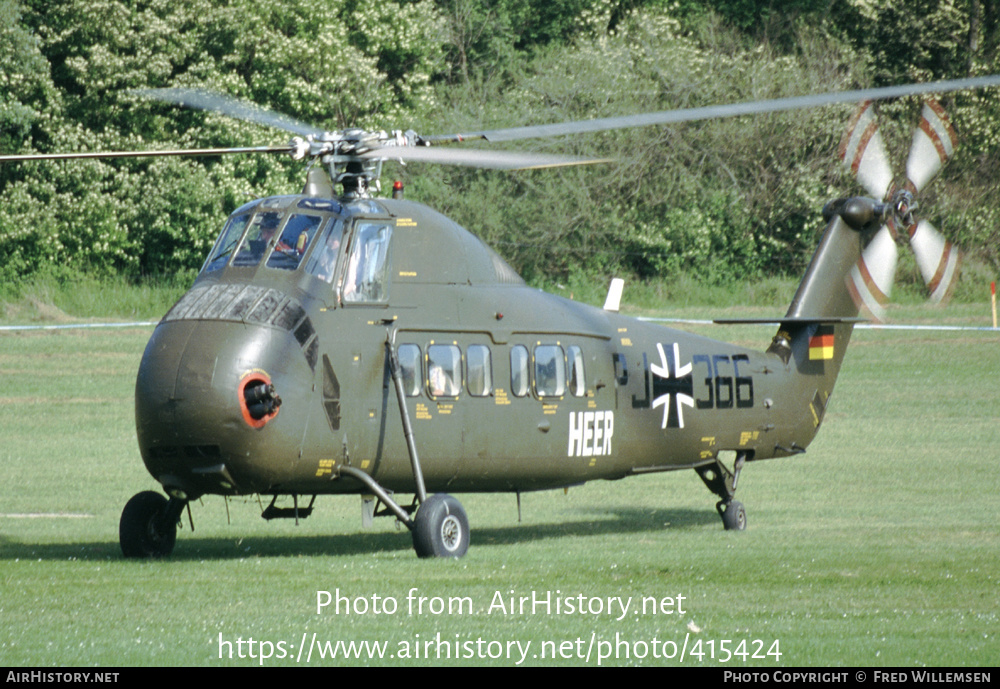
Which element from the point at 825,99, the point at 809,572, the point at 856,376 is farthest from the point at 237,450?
the point at 856,376

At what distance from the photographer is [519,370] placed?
1684 centimetres

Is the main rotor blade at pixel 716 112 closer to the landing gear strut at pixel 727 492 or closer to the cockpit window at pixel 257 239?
the cockpit window at pixel 257 239

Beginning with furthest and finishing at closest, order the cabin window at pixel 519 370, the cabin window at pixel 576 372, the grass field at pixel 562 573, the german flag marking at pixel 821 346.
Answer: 1. the german flag marking at pixel 821 346
2. the cabin window at pixel 576 372
3. the cabin window at pixel 519 370
4. the grass field at pixel 562 573

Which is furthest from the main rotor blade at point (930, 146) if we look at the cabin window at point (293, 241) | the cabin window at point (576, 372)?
the cabin window at point (293, 241)

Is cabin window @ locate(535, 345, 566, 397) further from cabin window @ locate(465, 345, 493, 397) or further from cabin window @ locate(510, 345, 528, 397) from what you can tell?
cabin window @ locate(465, 345, 493, 397)

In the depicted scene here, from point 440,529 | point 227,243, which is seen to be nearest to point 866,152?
point 440,529

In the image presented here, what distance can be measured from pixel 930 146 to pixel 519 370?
6.91 metres

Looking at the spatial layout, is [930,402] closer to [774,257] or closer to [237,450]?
[774,257]

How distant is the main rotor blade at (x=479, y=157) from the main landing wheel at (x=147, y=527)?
4.66 meters

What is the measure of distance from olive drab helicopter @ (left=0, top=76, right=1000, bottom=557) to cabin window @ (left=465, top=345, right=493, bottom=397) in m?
0.02

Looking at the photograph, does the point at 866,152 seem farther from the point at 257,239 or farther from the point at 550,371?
the point at 257,239

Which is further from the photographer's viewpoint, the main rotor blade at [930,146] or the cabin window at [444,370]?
the main rotor blade at [930,146]

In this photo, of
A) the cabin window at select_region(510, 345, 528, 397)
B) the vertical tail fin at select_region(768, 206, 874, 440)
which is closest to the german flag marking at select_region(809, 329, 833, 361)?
the vertical tail fin at select_region(768, 206, 874, 440)

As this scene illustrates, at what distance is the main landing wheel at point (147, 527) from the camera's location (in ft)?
→ 51.0
